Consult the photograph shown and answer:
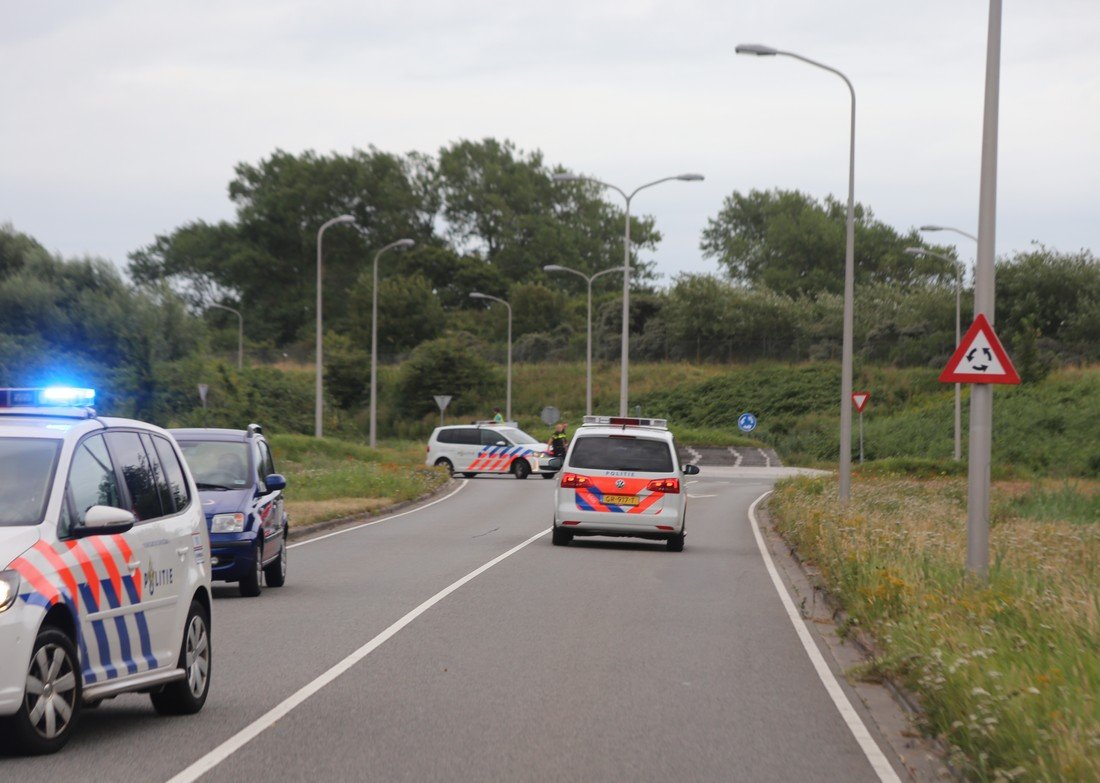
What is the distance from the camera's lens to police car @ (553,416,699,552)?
22547mm

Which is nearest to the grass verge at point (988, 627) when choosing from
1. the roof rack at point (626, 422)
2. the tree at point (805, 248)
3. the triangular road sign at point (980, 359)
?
the triangular road sign at point (980, 359)

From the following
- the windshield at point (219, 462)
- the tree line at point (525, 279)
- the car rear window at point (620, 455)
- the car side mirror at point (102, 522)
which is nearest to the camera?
the car side mirror at point (102, 522)

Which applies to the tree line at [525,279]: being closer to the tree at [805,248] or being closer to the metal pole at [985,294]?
the tree at [805,248]

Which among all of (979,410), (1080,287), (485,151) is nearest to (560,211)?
(485,151)

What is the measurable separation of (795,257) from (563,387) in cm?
3662

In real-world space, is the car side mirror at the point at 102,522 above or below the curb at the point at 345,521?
above

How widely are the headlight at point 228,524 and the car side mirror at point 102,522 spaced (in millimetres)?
7972

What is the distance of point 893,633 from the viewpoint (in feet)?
36.3

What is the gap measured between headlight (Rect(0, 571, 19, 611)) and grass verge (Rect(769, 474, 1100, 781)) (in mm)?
4265

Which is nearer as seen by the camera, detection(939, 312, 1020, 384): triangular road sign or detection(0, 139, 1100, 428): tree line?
detection(939, 312, 1020, 384): triangular road sign

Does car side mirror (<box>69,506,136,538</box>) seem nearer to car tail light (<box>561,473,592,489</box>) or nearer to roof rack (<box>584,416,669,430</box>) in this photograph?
car tail light (<box>561,473,592,489</box>)

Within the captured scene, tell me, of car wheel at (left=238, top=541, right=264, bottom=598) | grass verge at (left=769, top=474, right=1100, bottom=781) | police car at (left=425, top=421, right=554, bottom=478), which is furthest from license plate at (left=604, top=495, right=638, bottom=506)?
police car at (left=425, top=421, right=554, bottom=478)

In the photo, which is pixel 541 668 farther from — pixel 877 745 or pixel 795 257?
pixel 795 257

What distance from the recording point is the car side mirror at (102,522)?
7.58m
